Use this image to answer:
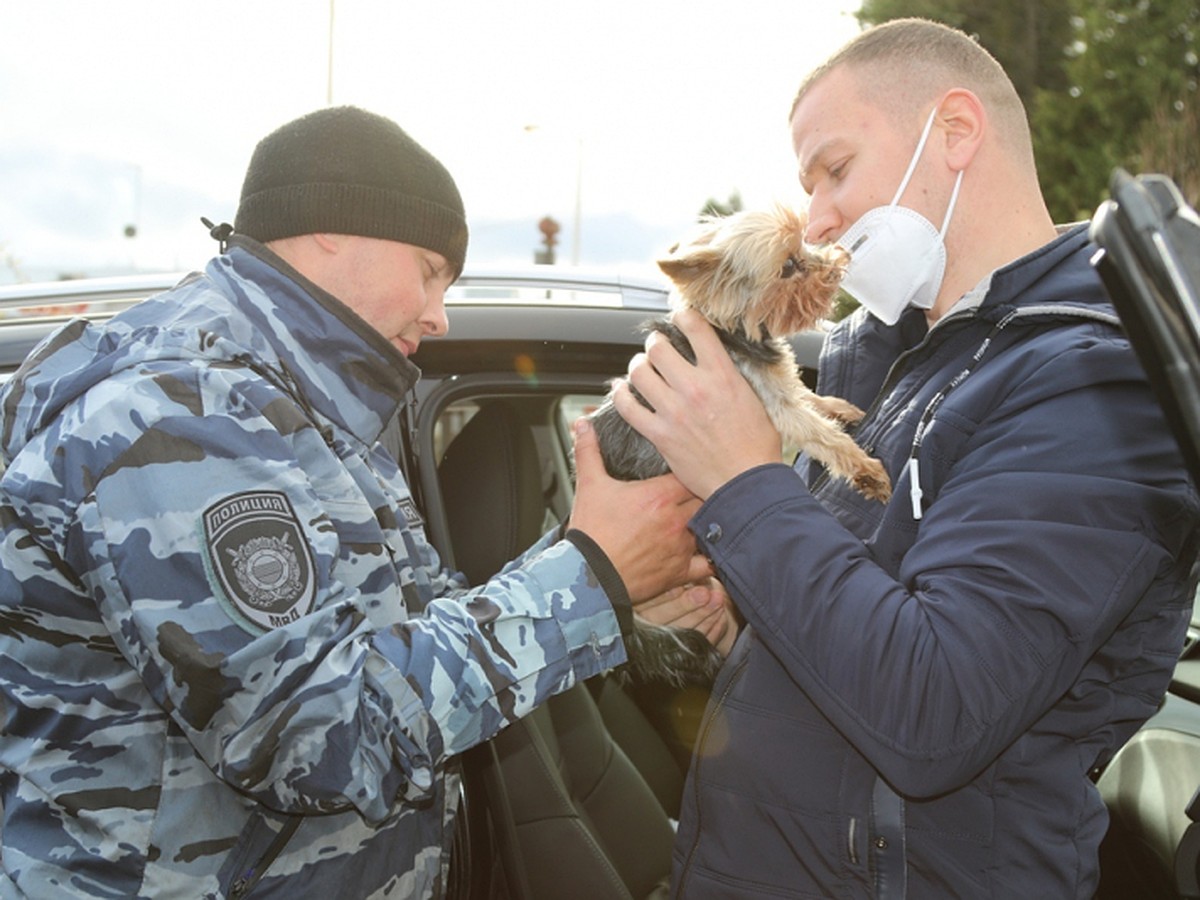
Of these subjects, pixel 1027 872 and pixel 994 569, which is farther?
pixel 1027 872

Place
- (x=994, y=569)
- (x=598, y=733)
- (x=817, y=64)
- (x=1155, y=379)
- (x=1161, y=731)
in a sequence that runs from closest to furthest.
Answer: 1. (x=1155, y=379)
2. (x=994, y=569)
3. (x=817, y=64)
4. (x=1161, y=731)
5. (x=598, y=733)

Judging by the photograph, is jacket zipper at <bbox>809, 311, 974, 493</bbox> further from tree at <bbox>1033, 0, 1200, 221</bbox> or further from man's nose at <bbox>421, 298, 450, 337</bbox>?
tree at <bbox>1033, 0, 1200, 221</bbox>

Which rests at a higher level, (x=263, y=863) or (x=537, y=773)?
(x=263, y=863)

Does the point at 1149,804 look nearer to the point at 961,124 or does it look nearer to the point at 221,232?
the point at 961,124

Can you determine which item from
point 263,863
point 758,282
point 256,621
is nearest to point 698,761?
point 263,863

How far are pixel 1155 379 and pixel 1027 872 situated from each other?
1.08 metres

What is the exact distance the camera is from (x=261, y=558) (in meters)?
1.56

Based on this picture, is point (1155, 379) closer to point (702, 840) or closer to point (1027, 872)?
point (1027, 872)

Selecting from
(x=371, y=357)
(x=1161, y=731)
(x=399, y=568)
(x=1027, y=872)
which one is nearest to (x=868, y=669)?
(x=1027, y=872)

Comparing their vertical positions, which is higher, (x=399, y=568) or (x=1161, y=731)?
(x=399, y=568)

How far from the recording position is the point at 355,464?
194cm

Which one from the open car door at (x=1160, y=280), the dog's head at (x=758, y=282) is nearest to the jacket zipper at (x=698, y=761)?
the open car door at (x=1160, y=280)

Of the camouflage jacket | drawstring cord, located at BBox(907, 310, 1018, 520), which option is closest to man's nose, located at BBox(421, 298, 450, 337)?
the camouflage jacket

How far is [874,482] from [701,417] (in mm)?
388
